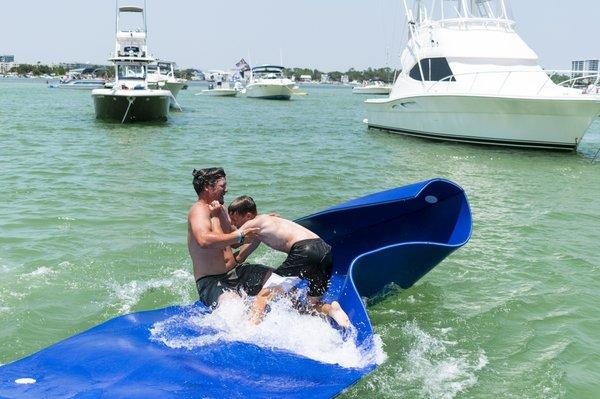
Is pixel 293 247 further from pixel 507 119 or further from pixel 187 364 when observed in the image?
pixel 507 119

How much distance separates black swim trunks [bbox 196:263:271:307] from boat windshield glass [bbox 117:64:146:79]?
3021 centimetres

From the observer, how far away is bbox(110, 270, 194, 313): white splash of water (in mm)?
7062

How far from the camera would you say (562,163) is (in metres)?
17.6

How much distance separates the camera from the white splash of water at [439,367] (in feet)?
17.3

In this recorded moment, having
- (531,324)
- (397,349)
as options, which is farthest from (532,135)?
(397,349)

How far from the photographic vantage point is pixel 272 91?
208 feet

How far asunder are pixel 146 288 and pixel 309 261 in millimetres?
2671

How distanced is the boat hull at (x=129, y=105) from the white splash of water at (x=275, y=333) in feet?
79.1

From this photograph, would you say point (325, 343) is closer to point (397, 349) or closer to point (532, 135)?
point (397, 349)

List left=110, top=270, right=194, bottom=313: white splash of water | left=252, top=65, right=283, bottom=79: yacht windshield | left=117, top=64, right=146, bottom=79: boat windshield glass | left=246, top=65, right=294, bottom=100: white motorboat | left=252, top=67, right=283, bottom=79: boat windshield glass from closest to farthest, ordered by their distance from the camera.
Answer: left=110, top=270, right=194, bottom=313: white splash of water < left=117, top=64, right=146, bottom=79: boat windshield glass < left=246, top=65, right=294, bottom=100: white motorboat < left=252, top=67, right=283, bottom=79: boat windshield glass < left=252, top=65, right=283, bottom=79: yacht windshield

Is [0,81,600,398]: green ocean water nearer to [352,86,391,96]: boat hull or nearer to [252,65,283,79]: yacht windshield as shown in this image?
[252,65,283,79]: yacht windshield

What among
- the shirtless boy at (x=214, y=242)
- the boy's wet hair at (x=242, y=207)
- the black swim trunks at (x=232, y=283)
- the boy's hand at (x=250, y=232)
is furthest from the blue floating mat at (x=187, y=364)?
the boy's wet hair at (x=242, y=207)

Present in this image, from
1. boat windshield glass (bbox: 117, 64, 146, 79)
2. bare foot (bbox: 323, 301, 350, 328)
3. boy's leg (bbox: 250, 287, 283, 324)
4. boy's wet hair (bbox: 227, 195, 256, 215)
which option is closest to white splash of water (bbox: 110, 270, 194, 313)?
boy's leg (bbox: 250, 287, 283, 324)

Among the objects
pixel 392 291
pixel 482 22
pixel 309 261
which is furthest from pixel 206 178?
pixel 482 22
